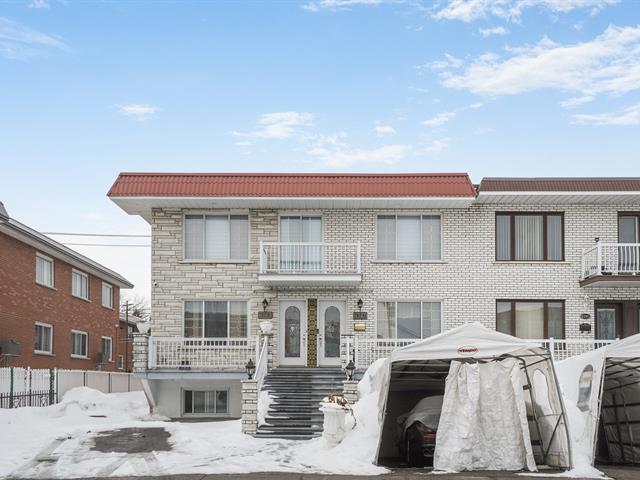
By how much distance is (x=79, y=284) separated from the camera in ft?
112

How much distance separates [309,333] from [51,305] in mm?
11672

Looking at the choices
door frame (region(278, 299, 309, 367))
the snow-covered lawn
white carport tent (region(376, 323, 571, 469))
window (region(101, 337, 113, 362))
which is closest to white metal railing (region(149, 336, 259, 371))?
door frame (region(278, 299, 309, 367))

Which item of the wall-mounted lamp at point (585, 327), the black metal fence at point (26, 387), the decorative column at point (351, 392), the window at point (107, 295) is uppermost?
the window at point (107, 295)

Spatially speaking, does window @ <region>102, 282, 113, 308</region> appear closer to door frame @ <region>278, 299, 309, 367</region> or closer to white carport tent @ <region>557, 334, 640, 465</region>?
door frame @ <region>278, 299, 309, 367</region>

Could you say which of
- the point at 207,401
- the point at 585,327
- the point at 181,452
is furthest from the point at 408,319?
the point at 181,452

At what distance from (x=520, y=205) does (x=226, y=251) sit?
338 inches

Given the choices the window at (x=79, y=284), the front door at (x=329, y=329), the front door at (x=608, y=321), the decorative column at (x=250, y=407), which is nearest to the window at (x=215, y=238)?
the front door at (x=329, y=329)

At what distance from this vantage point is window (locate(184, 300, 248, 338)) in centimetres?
2408

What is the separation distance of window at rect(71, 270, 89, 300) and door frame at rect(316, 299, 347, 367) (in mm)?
13204

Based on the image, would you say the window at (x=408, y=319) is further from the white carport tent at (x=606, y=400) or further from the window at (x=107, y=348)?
the window at (x=107, y=348)

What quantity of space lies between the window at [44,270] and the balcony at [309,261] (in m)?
10.3

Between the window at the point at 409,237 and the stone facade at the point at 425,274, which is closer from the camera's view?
the stone facade at the point at 425,274

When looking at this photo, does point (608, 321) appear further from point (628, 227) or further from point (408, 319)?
point (408, 319)

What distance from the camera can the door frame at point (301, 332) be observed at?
24.0 meters
